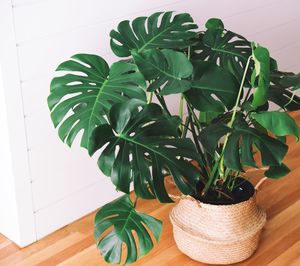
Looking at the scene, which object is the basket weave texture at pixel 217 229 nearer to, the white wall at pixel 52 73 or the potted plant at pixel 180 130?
the potted plant at pixel 180 130

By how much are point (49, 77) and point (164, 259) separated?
0.81 meters

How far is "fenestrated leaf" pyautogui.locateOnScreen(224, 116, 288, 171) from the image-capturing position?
1.79m

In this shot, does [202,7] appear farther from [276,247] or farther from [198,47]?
[276,247]

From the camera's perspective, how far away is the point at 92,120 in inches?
74.9

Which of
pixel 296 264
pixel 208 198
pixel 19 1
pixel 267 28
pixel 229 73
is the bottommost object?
pixel 296 264

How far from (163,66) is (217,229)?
0.62m

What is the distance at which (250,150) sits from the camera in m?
1.82

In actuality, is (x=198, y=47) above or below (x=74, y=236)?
above

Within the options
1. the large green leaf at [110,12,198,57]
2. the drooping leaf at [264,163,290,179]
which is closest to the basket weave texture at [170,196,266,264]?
the drooping leaf at [264,163,290,179]

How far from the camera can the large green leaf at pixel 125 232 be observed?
1872mm

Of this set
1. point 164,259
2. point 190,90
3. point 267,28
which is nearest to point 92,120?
point 190,90

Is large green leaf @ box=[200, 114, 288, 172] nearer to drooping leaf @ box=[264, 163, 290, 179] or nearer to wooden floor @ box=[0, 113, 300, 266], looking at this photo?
drooping leaf @ box=[264, 163, 290, 179]

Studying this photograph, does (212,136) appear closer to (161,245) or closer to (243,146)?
(243,146)

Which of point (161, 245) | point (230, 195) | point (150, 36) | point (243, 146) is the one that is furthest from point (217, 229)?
point (150, 36)
